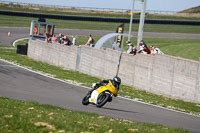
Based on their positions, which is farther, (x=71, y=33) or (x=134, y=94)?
(x=71, y=33)

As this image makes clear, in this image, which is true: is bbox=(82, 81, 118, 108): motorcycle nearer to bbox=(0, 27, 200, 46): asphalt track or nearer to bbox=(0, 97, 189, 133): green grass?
bbox=(0, 97, 189, 133): green grass

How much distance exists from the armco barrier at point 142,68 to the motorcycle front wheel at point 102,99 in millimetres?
6689

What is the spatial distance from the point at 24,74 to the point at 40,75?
37.3 inches

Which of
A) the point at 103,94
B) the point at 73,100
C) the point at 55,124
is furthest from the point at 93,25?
the point at 55,124

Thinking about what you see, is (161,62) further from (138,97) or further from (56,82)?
(56,82)

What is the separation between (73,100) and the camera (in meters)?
17.8

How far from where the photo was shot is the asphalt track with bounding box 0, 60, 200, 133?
1487 cm

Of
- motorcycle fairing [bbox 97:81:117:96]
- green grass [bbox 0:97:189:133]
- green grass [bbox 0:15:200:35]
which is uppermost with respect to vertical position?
green grass [bbox 0:15:200:35]

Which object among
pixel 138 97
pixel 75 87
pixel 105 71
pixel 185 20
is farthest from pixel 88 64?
pixel 185 20

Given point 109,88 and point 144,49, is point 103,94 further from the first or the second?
point 144,49

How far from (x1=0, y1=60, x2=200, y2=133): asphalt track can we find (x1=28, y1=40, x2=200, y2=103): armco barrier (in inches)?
115

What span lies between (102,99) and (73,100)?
9.37 ft

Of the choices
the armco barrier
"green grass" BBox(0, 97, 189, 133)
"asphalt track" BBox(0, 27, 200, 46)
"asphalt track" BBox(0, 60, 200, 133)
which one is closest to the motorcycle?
"asphalt track" BBox(0, 60, 200, 133)

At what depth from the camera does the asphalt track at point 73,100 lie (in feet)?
48.8
